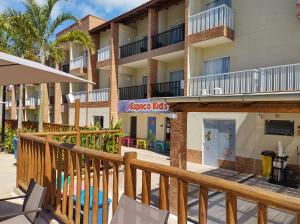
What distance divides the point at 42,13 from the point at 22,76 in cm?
1329

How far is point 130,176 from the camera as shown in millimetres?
3064

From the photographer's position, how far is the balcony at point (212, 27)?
14090 mm

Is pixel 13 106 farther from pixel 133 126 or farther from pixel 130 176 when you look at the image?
pixel 130 176

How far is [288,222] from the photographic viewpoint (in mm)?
6895

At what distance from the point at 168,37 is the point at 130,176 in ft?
55.3

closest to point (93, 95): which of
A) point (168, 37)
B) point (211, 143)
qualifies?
point (168, 37)

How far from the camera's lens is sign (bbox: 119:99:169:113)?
56.7ft

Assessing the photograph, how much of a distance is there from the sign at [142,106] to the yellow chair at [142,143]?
2.47m

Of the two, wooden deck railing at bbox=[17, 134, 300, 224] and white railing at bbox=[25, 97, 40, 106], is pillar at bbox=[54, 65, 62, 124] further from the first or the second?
wooden deck railing at bbox=[17, 134, 300, 224]

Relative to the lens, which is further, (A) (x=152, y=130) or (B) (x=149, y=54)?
(A) (x=152, y=130)

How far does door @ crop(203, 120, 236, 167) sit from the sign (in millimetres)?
2952

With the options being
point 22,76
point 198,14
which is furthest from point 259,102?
point 198,14

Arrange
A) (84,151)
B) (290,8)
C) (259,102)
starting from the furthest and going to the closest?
(290,8)
(259,102)
(84,151)

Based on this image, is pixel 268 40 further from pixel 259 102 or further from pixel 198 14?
pixel 259 102
